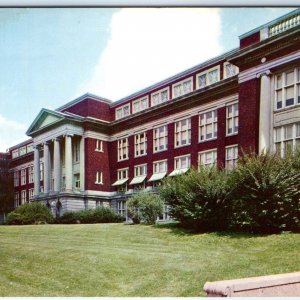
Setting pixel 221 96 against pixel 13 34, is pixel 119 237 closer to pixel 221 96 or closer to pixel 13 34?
pixel 221 96

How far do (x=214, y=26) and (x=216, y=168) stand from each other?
1.40 m

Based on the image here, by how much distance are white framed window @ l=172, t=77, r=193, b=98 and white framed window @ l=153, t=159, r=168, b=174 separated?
2.34 ft

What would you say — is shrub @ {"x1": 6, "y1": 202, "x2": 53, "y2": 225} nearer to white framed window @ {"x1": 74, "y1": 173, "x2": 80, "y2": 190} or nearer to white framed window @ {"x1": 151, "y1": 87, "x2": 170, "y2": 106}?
white framed window @ {"x1": 74, "y1": 173, "x2": 80, "y2": 190}

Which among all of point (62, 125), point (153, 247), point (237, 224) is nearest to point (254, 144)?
point (237, 224)

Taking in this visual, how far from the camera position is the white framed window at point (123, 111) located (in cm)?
420

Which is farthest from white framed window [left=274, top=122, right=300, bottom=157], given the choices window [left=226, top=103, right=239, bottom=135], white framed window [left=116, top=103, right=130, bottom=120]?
white framed window [left=116, top=103, right=130, bottom=120]

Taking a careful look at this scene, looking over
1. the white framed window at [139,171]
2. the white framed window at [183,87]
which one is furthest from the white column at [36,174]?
the white framed window at [183,87]

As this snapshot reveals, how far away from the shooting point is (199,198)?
4.25 m

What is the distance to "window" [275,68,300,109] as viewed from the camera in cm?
392

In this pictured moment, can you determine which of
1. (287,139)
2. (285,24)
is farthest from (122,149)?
(285,24)

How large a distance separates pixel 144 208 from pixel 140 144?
687 mm

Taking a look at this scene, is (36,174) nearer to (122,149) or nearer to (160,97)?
(122,149)

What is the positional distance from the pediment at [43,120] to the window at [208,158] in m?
1.50

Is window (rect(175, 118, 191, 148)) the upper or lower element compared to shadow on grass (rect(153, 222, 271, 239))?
upper
